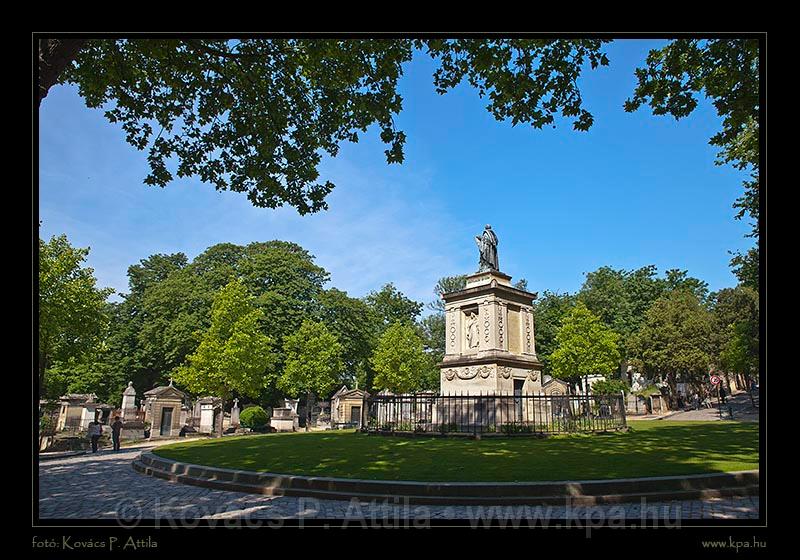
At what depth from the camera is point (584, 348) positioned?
165ft

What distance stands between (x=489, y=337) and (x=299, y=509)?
48.7 feet

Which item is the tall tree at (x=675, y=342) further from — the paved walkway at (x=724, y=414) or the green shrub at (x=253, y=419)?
the green shrub at (x=253, y=419)

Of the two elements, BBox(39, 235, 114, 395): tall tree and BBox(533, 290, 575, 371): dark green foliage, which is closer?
BBox(39, 235, 114, 395): tall tree

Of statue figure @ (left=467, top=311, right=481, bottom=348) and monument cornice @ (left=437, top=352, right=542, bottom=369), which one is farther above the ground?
statue figure @ (left=467, top=311, right=481, bottom=348)

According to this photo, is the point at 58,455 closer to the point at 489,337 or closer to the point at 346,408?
the point at 489,337

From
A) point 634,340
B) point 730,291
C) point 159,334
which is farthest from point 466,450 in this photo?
point 730,291

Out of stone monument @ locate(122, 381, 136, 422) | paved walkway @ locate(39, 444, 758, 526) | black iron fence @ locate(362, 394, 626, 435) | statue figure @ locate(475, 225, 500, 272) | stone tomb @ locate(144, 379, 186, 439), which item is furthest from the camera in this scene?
stone tomb @ locate(144, 379, 186, 439)

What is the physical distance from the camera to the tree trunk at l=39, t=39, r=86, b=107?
6499 millimetres

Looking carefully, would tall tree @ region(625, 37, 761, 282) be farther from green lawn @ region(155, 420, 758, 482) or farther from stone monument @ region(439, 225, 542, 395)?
stone monument @ region(439, 225, 542, 395)

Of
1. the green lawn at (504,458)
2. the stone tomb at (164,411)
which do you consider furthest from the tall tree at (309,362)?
the green lawn at (504,458)

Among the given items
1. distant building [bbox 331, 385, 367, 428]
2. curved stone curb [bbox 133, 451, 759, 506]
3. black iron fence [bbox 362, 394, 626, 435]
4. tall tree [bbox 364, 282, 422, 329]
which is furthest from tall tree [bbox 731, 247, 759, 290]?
tall tree [bbox 364, 282, 422, 329]

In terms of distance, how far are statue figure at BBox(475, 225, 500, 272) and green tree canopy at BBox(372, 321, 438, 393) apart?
26.1 meters
